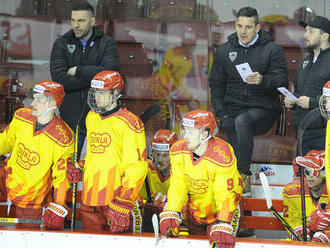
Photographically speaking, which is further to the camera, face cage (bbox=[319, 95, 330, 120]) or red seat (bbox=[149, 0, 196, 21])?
red seat (bbox=[149, 0, 196, 21])

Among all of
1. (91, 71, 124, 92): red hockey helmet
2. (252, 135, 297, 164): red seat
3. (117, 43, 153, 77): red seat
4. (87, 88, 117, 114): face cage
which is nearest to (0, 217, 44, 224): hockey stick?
(87, 88, 117, 114): face cage

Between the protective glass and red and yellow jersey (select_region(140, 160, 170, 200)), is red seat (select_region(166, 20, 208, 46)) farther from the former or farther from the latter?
the protective glass

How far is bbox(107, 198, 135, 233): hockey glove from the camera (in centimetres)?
336

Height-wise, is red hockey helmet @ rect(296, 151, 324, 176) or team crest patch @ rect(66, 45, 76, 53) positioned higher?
team crest patch @ rect(66, 45, 76, 53)

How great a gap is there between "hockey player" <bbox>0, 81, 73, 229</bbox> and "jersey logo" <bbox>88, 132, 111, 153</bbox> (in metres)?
0.18

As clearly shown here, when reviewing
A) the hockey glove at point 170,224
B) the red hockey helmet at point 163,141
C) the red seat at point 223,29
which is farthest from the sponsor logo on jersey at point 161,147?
the red seat at point 223,29

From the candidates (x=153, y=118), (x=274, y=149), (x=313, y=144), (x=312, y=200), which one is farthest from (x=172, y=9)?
(x=312, y=200)

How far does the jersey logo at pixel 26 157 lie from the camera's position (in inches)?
147

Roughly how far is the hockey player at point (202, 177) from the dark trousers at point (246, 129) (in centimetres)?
53

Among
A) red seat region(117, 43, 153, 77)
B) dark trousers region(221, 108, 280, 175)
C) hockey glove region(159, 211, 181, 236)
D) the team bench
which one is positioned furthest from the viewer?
red seat region(117, 43, 153, 77)

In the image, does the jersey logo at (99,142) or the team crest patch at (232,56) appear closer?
the jersey logo at (99,142)

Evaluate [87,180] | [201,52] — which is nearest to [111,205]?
[87,180]

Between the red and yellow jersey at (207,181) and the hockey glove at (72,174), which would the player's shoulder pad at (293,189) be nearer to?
the red and yellow jersey at (207,181)

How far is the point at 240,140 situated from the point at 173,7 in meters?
2.30
